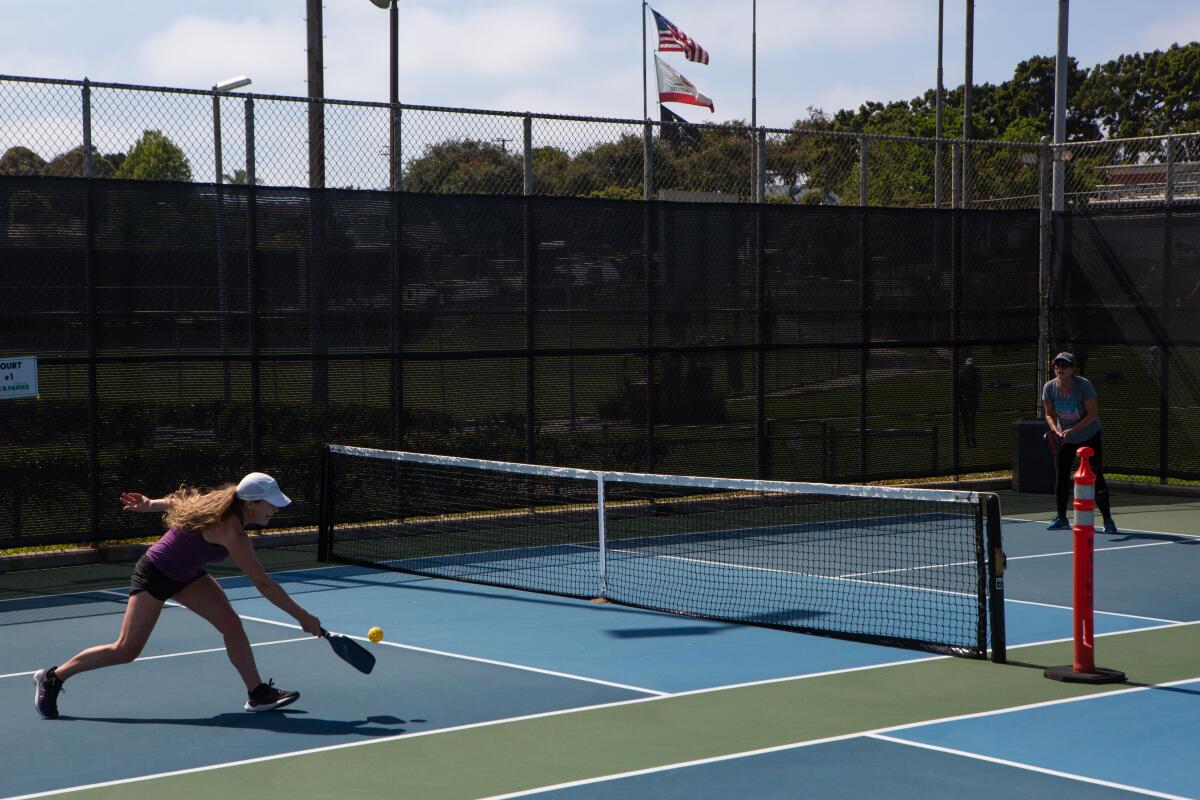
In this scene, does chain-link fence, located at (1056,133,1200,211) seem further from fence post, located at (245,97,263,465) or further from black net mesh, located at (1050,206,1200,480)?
fence post, located at (245,97,263,465)

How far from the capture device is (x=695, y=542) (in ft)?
48.1

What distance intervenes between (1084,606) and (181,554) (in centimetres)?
498

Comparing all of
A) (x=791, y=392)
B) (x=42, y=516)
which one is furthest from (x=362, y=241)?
(x=791, y=392)

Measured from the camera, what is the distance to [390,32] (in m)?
26.8

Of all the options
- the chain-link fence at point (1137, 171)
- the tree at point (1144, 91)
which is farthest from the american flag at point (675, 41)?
the tree at point (1144, 91)

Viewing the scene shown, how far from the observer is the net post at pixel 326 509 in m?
13.8

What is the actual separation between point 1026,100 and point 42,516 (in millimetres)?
86375

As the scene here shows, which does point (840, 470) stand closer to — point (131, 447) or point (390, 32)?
point (131, 447)

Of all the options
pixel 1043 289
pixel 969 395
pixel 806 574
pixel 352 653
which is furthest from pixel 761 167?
pixel 352 653

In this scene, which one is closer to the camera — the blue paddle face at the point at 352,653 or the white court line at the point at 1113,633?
the blue paddle face at the point at 352,653

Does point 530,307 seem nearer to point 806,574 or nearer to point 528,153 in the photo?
point 528,153

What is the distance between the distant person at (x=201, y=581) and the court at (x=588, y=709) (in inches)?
9.1

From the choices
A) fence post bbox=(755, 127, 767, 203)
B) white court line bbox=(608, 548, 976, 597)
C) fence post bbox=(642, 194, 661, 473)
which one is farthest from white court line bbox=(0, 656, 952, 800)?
fence post bbox=(755, 127, 767, 203)

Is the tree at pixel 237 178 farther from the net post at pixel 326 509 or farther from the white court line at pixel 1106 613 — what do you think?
the white court line at pixel 1106 613
